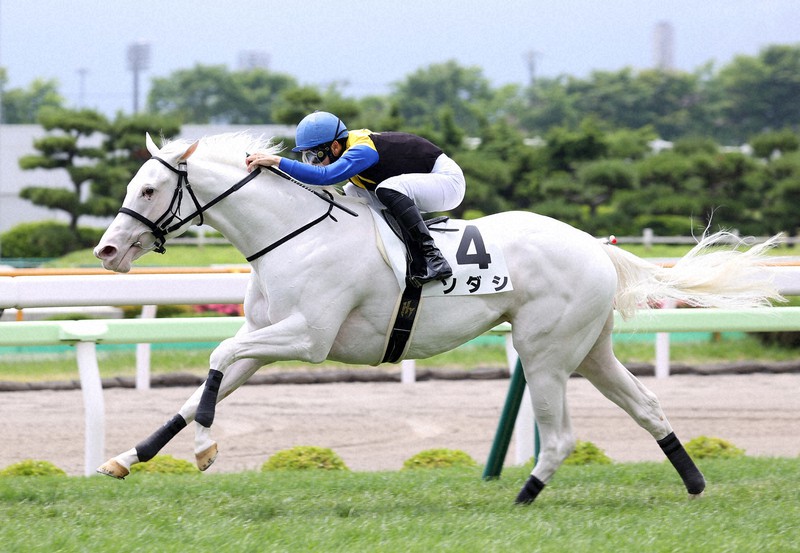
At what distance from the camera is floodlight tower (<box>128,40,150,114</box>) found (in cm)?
8506

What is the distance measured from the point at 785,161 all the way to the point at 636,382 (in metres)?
22.3

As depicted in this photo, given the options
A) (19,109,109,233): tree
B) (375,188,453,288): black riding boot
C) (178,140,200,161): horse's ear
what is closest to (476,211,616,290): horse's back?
(375,188,453,288): black riding boot

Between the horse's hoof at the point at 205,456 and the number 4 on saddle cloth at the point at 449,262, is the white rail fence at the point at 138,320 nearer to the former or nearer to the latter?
the number 4 on saddle cloth at the point at 449,262

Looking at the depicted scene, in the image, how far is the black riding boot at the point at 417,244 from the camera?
448 cm

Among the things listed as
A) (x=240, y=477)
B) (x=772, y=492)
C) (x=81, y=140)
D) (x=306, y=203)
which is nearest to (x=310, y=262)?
(x=306, y=203)

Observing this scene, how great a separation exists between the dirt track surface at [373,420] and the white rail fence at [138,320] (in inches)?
25.7

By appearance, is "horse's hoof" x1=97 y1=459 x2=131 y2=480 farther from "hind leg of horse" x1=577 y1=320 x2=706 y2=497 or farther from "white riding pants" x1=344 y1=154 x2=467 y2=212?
"hind leg of horse" x1=577 y1=320 x2=706 y2=497

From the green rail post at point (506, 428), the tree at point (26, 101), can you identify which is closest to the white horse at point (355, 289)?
the green rail post at point (506, 428)

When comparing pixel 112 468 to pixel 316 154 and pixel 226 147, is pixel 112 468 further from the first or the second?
pixel 316 154

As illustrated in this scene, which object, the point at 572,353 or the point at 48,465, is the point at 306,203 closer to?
the point at 572,353

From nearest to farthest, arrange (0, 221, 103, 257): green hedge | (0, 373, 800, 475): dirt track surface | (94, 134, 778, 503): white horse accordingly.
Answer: (94, 134, 778, 503): white horse < (0, 373, 800, 475): dirt track surface < (0, 221, 103, 257): green hedge

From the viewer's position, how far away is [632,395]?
490 cm

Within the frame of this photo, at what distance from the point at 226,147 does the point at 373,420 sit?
118 inches

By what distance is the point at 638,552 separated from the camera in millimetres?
3641
